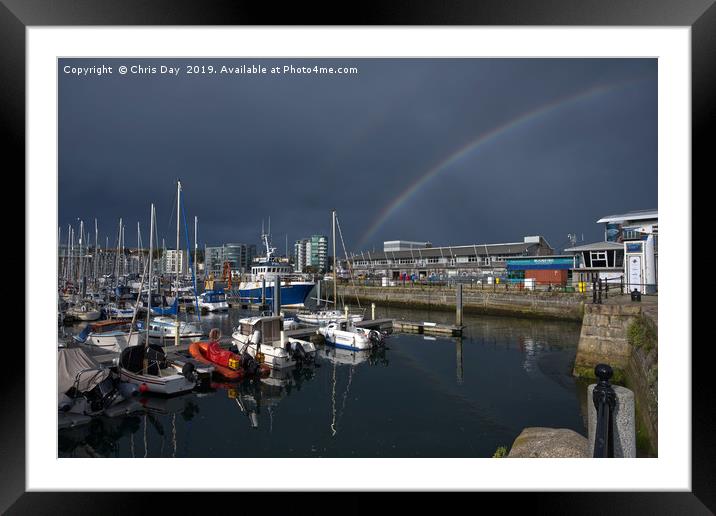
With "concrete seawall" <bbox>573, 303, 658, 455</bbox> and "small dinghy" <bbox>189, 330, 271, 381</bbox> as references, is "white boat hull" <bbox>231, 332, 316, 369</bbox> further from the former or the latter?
"concrete seawall" <bbox>573, 303, 658, 455</bbox>

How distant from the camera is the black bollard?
3.86m

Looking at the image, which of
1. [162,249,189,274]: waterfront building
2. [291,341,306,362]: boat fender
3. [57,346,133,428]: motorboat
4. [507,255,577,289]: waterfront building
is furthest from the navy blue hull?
[57,346,133,428]: motorboat

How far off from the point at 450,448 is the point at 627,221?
72.3ft

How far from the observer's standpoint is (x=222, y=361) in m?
12.9

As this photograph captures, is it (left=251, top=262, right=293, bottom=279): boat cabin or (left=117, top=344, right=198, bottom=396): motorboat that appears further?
(left=251, top=262, right=293, bottom=279): boat cabin

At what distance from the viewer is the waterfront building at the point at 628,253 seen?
55.1 ft

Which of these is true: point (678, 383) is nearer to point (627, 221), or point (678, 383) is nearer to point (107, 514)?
point (107, 514)

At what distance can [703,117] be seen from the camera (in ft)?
12.8

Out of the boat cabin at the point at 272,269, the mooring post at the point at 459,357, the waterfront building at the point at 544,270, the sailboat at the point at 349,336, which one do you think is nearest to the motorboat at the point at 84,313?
the boat cabin at the point at 272,269

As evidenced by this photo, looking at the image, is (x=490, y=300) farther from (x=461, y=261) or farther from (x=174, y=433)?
(x=174, y=433)

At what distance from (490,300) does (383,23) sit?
29.8m

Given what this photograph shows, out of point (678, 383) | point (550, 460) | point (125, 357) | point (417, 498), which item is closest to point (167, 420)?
point (125, 357)

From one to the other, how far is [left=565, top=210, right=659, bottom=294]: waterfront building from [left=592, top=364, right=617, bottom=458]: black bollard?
1073 cm

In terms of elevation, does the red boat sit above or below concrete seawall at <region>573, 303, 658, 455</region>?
below
